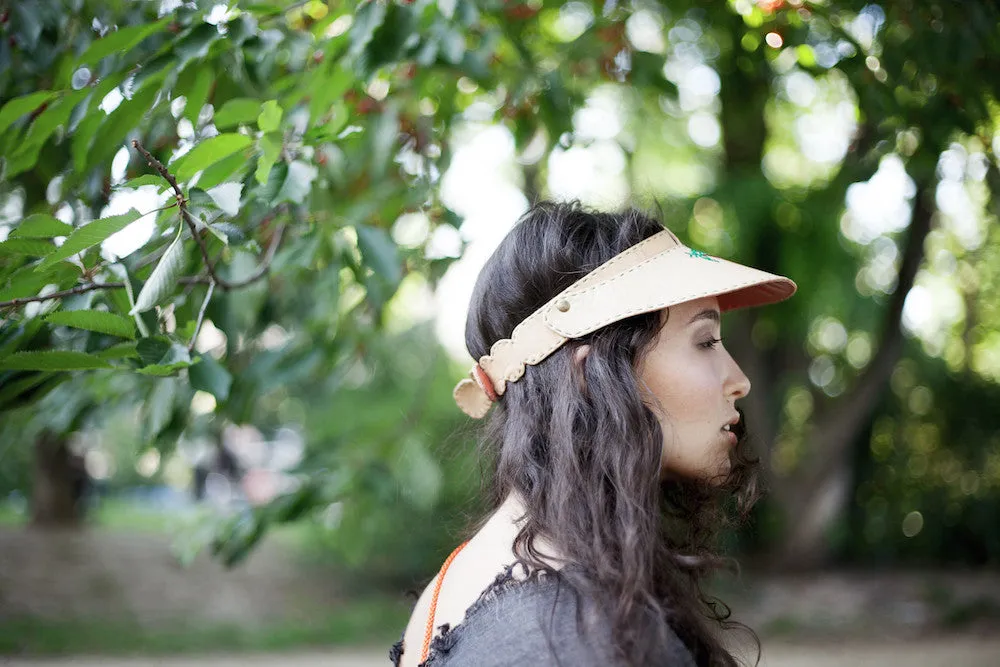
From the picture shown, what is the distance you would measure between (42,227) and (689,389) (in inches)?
48.0

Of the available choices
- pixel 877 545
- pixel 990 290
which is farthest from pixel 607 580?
pixel 990 290

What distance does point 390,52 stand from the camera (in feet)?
7.44

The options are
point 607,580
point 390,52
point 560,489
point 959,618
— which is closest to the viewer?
point 607,580

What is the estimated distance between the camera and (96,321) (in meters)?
1.59

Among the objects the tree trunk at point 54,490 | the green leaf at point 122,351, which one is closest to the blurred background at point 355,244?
the green leaf at point 122,351

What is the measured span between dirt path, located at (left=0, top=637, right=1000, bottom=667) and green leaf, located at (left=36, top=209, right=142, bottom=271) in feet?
20.6

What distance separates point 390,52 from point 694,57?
381 centimetres

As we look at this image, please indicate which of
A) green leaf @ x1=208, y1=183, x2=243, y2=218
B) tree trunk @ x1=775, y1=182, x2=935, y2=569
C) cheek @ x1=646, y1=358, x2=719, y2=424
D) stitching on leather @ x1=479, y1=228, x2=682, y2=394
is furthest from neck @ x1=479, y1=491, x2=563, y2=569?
tree trunk @ x1=775, y1=182, x2=935, y2=569

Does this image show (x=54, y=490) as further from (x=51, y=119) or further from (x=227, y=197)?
(x=227, y=197)

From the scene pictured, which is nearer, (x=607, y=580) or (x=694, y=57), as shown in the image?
(x=607, y=580)

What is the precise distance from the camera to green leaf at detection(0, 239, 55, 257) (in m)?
1.62

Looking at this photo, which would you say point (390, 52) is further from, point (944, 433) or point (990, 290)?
point (990, 290)

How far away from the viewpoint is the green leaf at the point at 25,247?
162 centimetres

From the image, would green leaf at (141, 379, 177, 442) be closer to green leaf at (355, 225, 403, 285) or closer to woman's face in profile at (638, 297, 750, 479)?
green leaf at (355, 225, 403, 285)
